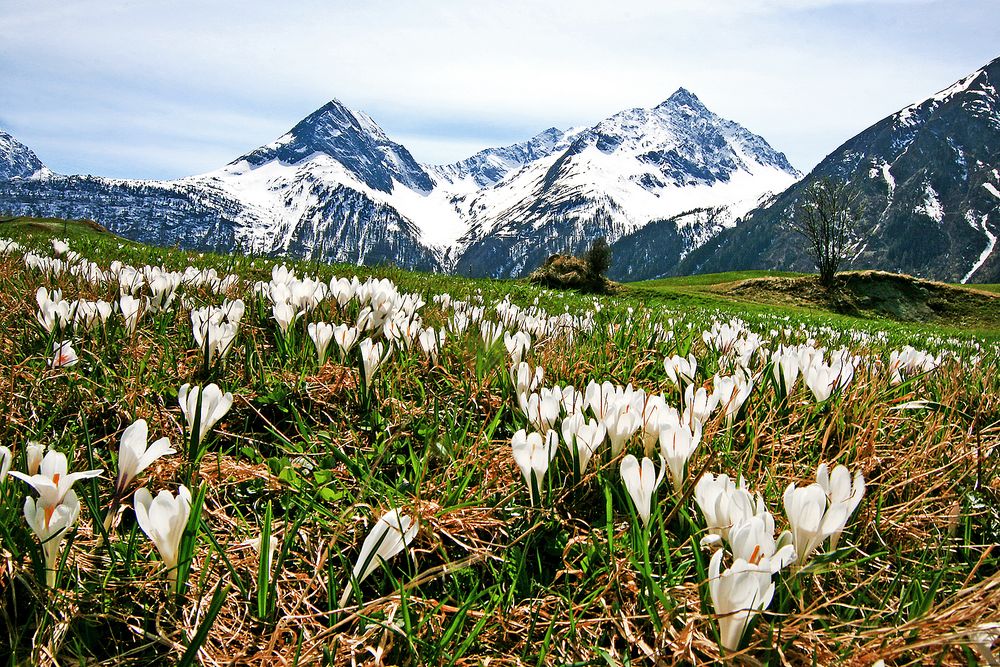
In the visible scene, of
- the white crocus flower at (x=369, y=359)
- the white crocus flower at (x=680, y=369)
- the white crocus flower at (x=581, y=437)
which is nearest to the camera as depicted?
the white crocus flower at (x=581, y=437)

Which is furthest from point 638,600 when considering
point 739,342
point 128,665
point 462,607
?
point 739,342

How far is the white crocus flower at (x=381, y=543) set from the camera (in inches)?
53.5

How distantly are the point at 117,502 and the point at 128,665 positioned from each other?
45cm

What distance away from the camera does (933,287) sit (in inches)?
1330

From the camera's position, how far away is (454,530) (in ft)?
5.49

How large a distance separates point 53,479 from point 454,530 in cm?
110

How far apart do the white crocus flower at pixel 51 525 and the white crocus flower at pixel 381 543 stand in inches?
26.5

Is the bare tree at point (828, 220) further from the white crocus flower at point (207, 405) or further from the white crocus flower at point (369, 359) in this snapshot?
the white crocus flower at point (207, 405)

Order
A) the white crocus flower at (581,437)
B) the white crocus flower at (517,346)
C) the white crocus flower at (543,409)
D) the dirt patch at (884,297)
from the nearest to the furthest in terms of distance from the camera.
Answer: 1. the white crocus flower at (581,437)
2. the white crocus flower at (543,409)
3. the white crocus flower at (517,346)
4. the dirt patch at (884,297)

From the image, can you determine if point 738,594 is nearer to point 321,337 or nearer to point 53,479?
point 53,479

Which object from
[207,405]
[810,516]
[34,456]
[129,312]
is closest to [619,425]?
[810,516]

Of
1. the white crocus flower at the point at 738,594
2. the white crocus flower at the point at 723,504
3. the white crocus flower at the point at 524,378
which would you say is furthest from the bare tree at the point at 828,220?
the white crocus flower at the point at 738,594

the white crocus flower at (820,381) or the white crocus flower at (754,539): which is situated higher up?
the white crocus flower at (820,381)

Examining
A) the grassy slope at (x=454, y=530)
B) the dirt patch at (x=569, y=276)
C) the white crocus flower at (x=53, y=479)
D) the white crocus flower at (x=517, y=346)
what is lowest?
the grassy slope at (x=454, y=530)
